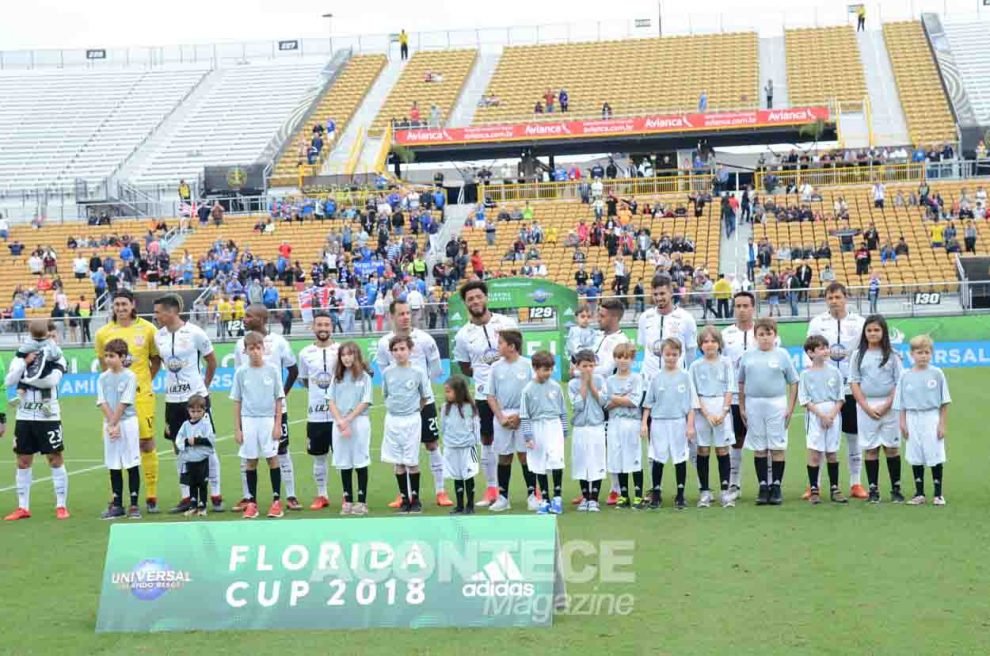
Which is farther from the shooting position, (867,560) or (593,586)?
(867,560)

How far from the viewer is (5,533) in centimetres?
1290

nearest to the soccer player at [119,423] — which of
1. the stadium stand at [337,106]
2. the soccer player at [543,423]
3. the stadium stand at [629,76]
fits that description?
the soccer player at [543,423]

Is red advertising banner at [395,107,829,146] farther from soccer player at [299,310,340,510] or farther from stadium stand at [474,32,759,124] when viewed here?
soccer player at [299,310,340,510]

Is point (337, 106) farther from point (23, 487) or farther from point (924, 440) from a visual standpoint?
point (924, 440)

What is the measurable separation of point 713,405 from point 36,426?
6472 millimetres

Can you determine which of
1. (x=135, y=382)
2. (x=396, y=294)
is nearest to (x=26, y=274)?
(x=396, y=294)

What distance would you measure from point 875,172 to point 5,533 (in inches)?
1446

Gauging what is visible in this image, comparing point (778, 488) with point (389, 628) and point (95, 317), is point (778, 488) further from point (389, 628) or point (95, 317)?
point (95, 317)

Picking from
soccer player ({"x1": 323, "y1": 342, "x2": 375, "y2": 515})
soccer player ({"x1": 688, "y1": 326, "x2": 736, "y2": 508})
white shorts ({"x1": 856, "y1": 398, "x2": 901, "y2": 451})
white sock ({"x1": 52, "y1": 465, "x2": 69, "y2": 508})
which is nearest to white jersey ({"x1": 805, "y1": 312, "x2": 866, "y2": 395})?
white shorts ({"x1": 856, "y1": 398, "x2": 901, "y2": 451})

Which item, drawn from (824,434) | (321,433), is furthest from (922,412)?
(321,433)

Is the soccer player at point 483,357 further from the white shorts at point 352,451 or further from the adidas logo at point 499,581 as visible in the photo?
the adidas logo at point 499,581

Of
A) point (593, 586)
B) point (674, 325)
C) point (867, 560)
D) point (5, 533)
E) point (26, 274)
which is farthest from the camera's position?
point (26, 274)

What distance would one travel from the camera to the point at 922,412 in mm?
13164

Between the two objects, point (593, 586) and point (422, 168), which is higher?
point (422, 168)
